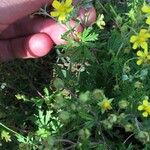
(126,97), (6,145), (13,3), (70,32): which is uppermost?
(13,3)

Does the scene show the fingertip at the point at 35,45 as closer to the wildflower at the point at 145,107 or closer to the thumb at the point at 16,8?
the thumb at the point at 16,8

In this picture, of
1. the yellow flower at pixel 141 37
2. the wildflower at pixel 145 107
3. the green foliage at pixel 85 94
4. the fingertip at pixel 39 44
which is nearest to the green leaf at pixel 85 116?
the green foliage at pixel 85 94

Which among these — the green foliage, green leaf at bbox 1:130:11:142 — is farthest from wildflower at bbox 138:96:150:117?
green leaf at bbox 1:130:11:142

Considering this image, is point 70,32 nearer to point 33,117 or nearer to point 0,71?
point 33,117

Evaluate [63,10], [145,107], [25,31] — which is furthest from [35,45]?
Result: [145,107]

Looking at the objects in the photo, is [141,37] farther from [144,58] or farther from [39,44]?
[39,44]

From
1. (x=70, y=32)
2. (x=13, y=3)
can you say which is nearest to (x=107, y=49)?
(x=70, y=32)
